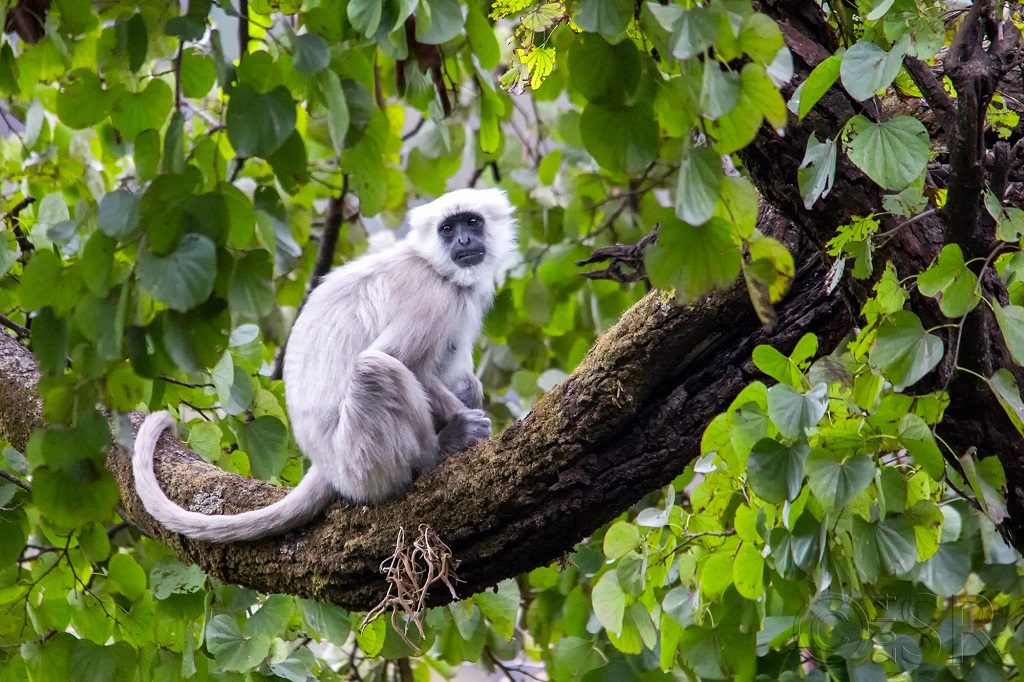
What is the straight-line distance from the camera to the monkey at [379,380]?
3762 millimetres

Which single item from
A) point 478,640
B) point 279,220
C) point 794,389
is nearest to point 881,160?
point 794,389

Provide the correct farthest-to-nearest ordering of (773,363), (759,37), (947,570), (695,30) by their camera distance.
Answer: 1. (947,570)
2. (773,363)
3. (759,37)
4. (695,30)

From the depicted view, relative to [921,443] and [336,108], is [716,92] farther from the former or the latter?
[921,443]

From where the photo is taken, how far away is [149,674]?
358 centimetres

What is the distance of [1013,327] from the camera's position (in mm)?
2266

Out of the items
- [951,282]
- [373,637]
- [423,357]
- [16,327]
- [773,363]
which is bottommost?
[373,637]

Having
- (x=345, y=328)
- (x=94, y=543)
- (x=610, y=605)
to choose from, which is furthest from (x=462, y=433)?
(x=94, y=543)

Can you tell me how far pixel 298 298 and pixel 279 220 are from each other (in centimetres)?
422

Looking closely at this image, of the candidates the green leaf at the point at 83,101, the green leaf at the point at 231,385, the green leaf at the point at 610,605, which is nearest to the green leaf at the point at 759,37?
the green leaf at the point at 83,101

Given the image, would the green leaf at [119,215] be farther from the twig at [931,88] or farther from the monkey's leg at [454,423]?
the monkey's leg at [454,423]

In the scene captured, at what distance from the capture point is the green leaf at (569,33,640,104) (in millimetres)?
1718

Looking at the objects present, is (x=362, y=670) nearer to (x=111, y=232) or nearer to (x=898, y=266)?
(x=898, y=266)

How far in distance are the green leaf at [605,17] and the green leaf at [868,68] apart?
2.21 feet

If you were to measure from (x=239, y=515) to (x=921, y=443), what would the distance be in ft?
7.90
